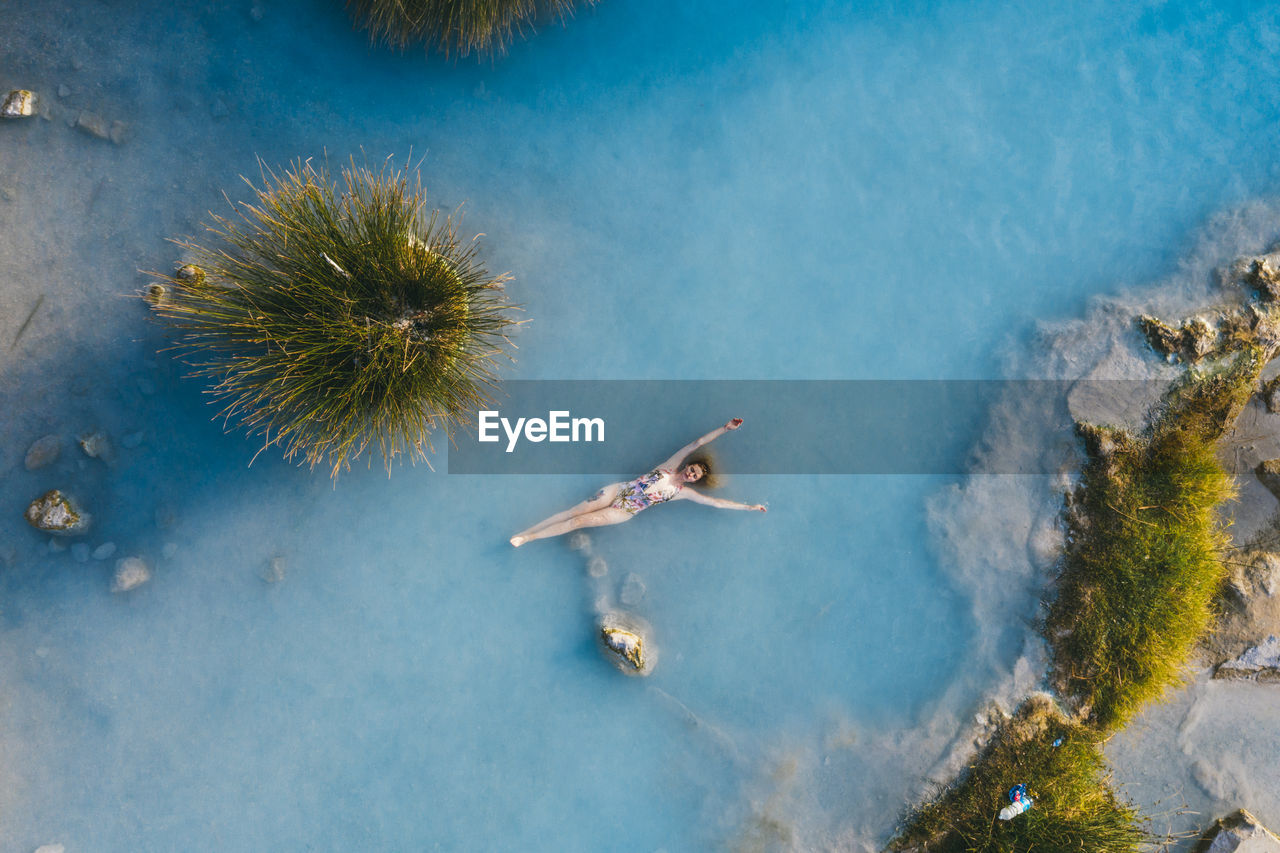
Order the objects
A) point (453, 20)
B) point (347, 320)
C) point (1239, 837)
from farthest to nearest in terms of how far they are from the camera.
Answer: point (1239, 837), point (453, 20), point (347, 320)

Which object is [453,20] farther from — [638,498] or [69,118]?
[638,498]

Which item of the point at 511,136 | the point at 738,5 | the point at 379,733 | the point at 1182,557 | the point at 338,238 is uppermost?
the point at 738,5

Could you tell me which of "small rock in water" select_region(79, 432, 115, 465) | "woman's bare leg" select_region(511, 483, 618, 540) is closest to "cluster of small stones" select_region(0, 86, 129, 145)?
"small rock in water" select_region(79, 432, 115, 465)

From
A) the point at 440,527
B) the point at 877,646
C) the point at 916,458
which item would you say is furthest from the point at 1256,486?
the point at 440,527

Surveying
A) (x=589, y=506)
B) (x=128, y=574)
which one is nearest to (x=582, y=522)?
(x=589, y=506)

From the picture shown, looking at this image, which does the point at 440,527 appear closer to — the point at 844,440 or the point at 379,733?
the point at 379,733

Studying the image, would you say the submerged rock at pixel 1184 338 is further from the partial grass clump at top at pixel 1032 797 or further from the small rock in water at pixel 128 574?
the small rock in water at pixel 128 574

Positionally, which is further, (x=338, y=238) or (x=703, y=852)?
(x=703, y=852)
